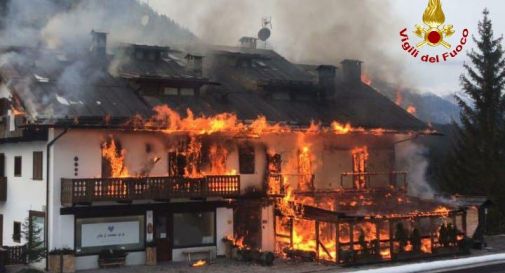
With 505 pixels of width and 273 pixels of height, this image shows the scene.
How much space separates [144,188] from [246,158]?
626cm

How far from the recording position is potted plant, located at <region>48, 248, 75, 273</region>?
2631cm

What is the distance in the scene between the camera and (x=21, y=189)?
99.1 ft

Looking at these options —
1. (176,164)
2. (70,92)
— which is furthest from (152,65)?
(176,164)

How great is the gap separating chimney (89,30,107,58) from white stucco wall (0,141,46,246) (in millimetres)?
6669

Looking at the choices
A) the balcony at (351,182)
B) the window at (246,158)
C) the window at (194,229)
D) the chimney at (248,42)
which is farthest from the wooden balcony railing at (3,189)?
the chimney at (248,42)

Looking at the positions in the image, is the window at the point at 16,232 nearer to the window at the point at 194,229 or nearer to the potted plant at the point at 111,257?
the potted plant at the point at 111,257

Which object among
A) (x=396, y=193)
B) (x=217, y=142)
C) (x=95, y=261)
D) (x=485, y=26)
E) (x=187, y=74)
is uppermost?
(x=485, y=26)

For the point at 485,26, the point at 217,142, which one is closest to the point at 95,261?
the point at 217,142

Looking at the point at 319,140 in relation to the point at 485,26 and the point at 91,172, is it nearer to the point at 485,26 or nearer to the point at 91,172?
the point at 91,172

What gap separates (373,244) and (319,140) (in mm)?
7166

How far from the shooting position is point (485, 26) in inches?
1921

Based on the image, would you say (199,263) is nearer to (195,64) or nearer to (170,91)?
(170,91)

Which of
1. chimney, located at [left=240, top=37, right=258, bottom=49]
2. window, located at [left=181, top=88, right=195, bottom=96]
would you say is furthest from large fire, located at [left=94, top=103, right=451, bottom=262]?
chimney, located at [left=240, top=37, right=258, bottom=49]

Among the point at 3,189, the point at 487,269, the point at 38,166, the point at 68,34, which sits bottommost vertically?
the point at 487,269
